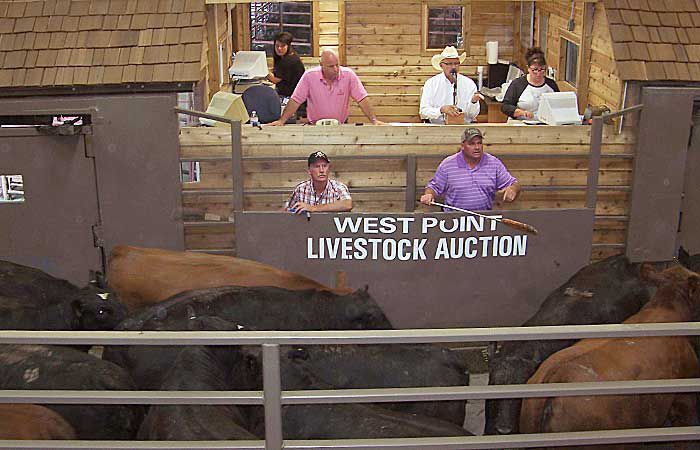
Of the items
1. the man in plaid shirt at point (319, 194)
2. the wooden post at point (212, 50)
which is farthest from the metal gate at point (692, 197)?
the wooden post at point (212, 50)

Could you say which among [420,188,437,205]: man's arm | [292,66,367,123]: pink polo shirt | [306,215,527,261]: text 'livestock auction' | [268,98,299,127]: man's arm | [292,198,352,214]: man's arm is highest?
[292,66,367,123]: pink polo shirt

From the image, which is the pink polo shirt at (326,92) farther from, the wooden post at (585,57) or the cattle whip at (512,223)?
the wooden post at (585,57)

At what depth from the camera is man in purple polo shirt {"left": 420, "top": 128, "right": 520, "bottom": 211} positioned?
7.85 meters

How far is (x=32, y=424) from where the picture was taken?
4.62 meters

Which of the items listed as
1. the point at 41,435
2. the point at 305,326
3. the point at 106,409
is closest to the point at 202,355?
the point at 106,409

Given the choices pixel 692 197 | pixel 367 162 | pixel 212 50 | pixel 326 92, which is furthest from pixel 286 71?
pixel 692 197

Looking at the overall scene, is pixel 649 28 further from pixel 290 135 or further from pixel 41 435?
pixel 41 435

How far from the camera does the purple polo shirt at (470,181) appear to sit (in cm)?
786

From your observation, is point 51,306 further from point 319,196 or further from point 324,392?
point 324,392

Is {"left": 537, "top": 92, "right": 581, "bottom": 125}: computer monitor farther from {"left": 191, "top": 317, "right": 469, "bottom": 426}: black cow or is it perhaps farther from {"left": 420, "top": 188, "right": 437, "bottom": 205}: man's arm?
{"left": 191, "top": 317, "right": 469, "bottom": 426}: black cow

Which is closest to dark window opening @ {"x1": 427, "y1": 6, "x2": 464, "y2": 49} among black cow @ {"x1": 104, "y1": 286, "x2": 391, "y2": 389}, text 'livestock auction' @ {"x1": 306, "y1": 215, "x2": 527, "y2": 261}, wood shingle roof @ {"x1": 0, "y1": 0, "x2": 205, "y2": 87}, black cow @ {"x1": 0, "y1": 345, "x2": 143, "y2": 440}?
wood shingle roof @ {"x1": 0, "y1": 0, "x2": 205, "y2": 87}

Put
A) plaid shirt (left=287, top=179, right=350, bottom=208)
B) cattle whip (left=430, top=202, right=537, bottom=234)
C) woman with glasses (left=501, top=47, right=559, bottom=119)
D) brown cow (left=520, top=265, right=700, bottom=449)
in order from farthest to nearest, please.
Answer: woman with glasses (left=501, top=47, right=559, bottom=119) → plaid shirt (left=287, top=179, right=350, bottom=208) → cattle whip (left=430, top=202, right=537, bottom=234) → brown cow (left=520, top=265, right=700, bottom=449)

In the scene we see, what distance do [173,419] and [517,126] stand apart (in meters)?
5.18

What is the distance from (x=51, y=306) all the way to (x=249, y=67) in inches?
181
